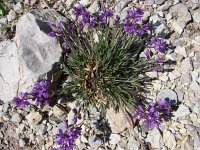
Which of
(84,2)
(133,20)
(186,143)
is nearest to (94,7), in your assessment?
(84,2)

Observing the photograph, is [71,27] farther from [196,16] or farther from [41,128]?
[196,16]

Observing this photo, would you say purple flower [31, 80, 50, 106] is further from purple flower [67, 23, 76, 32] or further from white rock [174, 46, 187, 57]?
white rock [174, 46, 187, 57]

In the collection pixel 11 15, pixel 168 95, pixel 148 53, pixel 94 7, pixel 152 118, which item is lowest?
pixel 152 118

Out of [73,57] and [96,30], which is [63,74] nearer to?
[73,57]

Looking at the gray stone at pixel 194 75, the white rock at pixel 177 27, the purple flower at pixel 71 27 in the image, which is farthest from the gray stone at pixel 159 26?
the purple flower at pixel 71 27

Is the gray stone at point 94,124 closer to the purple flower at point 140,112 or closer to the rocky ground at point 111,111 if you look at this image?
the rocky ground at point 111,111

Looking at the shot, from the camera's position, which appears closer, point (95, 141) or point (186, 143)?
point (186, 143)
